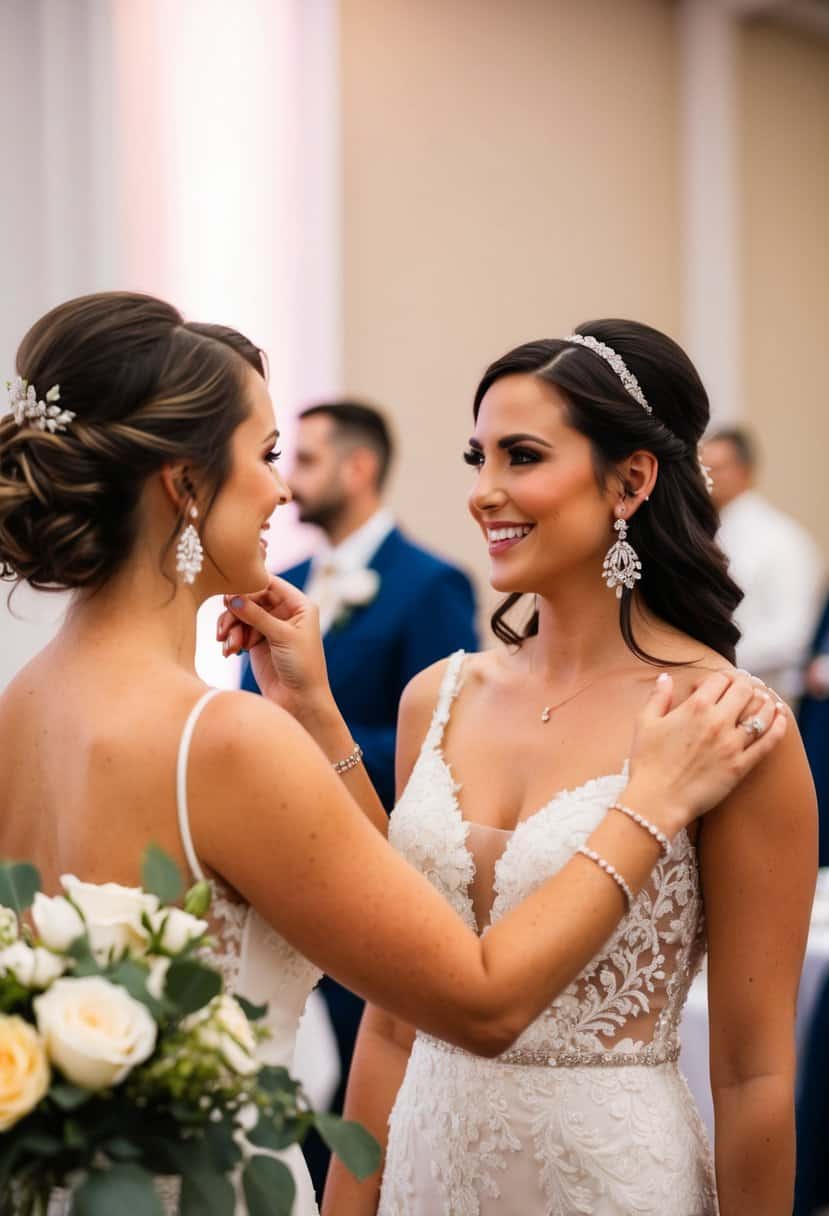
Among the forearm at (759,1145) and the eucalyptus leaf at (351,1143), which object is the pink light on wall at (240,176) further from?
the eucalyptus leaf at (351,1143)

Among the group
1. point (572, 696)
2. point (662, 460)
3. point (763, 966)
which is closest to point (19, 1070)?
point (763, 966)

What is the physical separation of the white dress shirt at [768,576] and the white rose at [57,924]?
5.41 m

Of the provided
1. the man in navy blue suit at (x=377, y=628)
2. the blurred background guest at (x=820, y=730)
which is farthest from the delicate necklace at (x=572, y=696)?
the blurred background guest at (x=820, y=730)

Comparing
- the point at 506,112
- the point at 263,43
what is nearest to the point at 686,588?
the point at 263,43

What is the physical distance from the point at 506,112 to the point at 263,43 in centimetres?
143

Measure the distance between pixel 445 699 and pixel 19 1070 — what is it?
1101mm

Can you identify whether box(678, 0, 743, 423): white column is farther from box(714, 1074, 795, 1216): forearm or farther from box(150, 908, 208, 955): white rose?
box(150, 908, 208, 955): white rose

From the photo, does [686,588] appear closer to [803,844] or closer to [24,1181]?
[803,844]

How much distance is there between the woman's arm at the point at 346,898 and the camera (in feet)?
4.70

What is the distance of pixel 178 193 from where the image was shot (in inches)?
203

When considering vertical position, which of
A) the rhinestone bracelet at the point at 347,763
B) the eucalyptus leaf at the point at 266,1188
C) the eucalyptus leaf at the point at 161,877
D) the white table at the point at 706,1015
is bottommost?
the white table at the point at 706,1015

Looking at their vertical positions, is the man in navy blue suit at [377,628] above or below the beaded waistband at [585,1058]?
below

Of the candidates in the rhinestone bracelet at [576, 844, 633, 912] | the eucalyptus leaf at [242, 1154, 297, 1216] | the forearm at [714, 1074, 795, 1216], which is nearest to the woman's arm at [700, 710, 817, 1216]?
the forearm at [714, 1074, 795, 1216]

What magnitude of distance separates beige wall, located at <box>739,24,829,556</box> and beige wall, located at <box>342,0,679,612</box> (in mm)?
833
